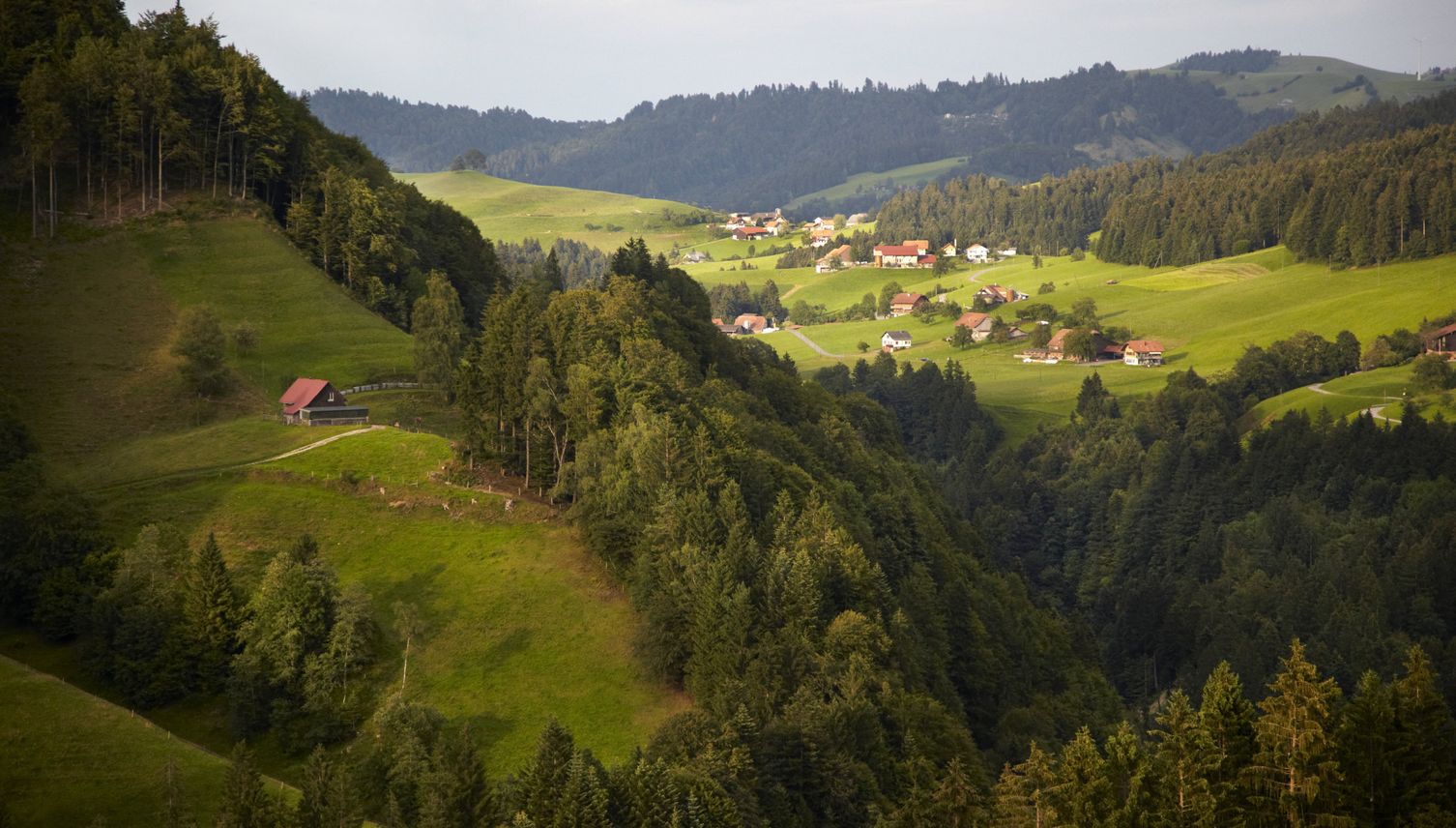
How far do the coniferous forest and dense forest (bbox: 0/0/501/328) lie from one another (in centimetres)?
Answer: 35

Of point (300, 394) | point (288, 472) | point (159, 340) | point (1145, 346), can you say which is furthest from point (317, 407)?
point (1145, 346)

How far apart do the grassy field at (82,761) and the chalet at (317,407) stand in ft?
101

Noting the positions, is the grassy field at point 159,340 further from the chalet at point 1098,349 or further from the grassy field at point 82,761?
the chalet at point 1098,349

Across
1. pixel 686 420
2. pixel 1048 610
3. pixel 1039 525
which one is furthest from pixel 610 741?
pixel 1039 525

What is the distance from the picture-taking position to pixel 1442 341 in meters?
160

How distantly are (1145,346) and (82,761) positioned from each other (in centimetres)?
16437

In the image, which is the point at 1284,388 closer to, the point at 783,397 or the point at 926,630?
the point at 783,397

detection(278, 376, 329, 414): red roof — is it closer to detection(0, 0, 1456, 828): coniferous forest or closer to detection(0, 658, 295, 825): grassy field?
detection(0, 0, 1456, 828): coniferous forest

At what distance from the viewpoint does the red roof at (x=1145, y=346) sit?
18688cm

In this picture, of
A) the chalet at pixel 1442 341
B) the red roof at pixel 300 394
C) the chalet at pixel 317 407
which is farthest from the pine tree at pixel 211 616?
the chalet at pixel 1442 341

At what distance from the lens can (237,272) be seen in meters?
107

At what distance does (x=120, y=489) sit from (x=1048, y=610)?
71180 millimetres

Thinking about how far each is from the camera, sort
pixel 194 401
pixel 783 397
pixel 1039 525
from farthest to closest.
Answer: pixel 1039 525
pixel 783 397
pixel 194 401

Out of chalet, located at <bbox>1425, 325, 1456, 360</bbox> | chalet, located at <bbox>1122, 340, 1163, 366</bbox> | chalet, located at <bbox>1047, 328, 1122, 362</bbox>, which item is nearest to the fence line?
chalet, located at <bbox>1425, 325, 1456, 360</bbox>
